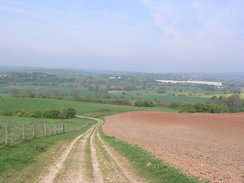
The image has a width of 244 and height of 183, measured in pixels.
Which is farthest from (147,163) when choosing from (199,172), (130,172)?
(199,172)

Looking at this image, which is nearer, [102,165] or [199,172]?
[199,172]

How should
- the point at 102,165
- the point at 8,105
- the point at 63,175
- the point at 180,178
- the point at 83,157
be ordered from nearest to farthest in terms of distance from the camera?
the point at 180,178, the point at 63,175, the point at 102,165, the point at 83,157, the point at 8,105

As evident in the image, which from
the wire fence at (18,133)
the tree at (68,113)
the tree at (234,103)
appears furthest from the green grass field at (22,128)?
the tree at (234,103)

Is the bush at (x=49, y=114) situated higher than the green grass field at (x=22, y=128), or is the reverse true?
the green grass field at (x=22, y=128)

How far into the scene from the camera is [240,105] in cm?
10844

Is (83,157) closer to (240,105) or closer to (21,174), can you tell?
(21,174)

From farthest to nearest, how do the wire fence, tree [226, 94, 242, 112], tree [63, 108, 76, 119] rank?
tree [226, 94, 242, 112] < tree [63, 108, 76, 119] < the wire fence

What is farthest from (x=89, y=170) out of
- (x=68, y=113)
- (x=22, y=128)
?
(x=68, y=113)

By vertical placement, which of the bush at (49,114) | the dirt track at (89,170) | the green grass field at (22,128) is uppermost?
the dirt track at (89,170)

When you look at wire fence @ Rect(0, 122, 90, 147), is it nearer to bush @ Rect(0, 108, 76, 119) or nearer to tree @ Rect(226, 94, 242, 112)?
bush @ Rect(0, 108, 76, 119)

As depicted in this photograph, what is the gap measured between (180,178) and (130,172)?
254 centimetres

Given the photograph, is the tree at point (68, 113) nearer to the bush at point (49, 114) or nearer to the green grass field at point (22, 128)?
the bush at point (49, 114)

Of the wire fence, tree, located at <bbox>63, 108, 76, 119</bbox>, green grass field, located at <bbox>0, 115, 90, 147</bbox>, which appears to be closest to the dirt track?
the wire fence

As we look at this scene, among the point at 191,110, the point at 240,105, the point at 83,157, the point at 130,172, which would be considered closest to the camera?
the point at 130,172
